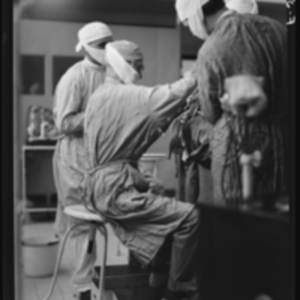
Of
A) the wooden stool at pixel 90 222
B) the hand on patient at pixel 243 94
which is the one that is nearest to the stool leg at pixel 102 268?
the wooden stool at pixel 90 222

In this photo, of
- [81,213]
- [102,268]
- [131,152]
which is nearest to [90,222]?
[81,213]

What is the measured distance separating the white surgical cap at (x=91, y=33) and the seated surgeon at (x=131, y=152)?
0.18ft

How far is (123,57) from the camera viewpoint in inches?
81.7

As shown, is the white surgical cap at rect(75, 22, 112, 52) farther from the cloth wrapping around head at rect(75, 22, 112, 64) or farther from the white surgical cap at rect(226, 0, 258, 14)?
the white surgical cap at rect(226, 0, 258, 14)

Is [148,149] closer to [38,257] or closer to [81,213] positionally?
[81,213]

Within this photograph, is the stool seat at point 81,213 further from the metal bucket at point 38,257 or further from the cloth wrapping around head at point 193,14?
the cloth wrapping around head at point 193,14

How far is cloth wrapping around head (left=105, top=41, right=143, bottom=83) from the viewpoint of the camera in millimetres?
2059

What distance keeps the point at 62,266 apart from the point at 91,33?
3.12 ft

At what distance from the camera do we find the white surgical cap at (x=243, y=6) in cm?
217

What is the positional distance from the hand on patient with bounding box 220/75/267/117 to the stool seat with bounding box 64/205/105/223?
699 mm

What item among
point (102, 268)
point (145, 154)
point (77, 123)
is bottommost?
point (102, 268)
